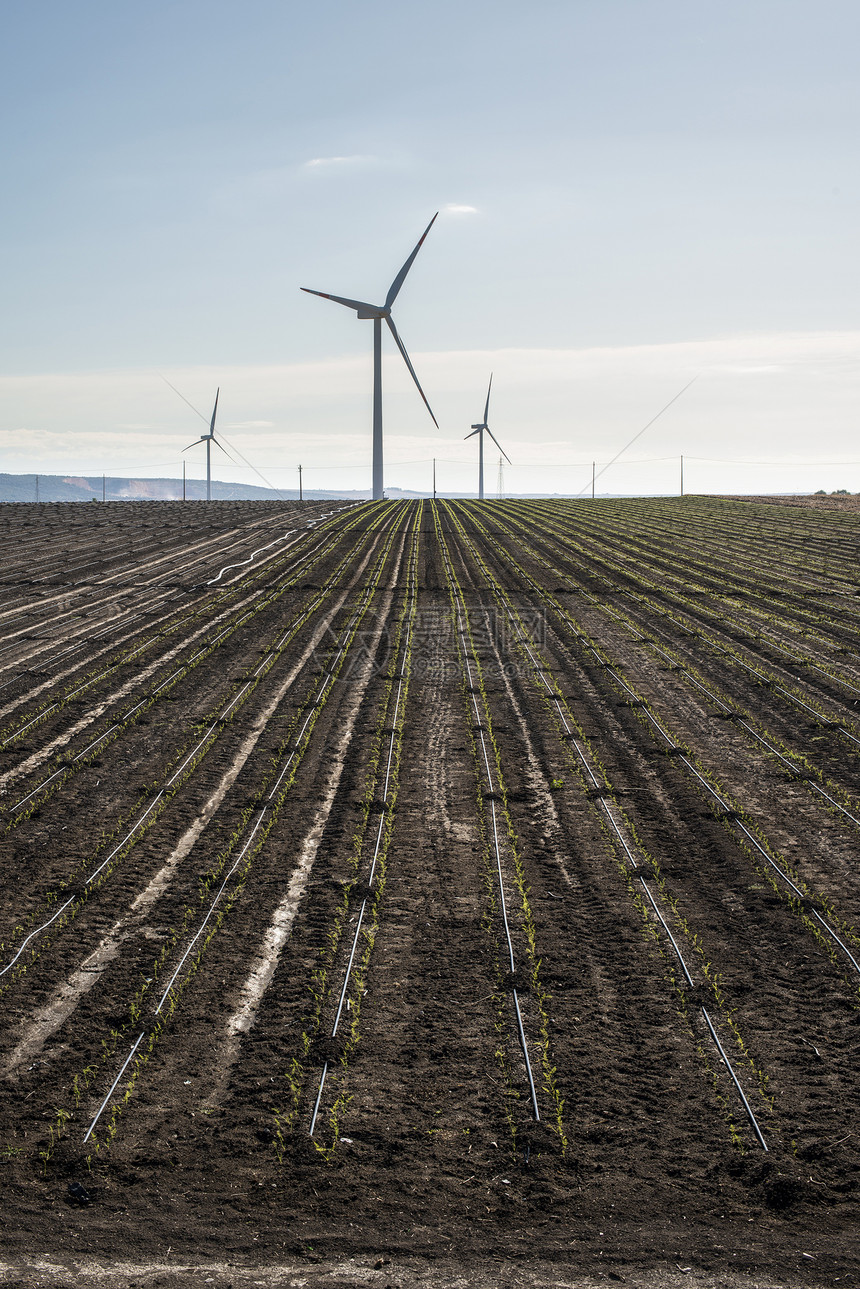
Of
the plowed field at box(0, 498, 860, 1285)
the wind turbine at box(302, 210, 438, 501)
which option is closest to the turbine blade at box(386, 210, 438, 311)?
the wind turbine at box(302, 210, 438, 501)

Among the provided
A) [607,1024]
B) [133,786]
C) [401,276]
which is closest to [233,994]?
[607,1024]

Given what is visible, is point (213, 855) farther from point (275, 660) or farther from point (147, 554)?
point (147, 554)

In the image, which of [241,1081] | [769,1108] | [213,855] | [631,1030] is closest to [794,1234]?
[769,1108]

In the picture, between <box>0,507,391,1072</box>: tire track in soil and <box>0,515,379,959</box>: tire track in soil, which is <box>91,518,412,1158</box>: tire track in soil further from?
<box>0,515,379,959</box>: tire track in soil

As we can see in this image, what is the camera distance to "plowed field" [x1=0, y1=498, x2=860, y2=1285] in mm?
7672

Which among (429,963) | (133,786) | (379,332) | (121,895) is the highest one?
(379,332)

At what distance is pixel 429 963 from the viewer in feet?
37.6

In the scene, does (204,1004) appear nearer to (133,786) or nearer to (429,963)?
(429,963)

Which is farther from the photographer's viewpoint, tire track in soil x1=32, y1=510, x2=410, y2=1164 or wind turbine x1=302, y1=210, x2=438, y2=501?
wind turbine x1=302, y1=210, x2=438, y2=501

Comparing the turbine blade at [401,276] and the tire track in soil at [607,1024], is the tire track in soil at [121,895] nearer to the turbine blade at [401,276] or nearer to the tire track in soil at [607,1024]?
the tire track in soil at [607,1024]

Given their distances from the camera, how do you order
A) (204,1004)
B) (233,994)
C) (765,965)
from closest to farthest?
(204,1004) → (233,994) → (765,965)

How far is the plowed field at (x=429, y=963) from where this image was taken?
302 inches

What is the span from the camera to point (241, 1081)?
9320 mm

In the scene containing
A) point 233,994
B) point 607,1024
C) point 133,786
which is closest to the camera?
point 607,1024
